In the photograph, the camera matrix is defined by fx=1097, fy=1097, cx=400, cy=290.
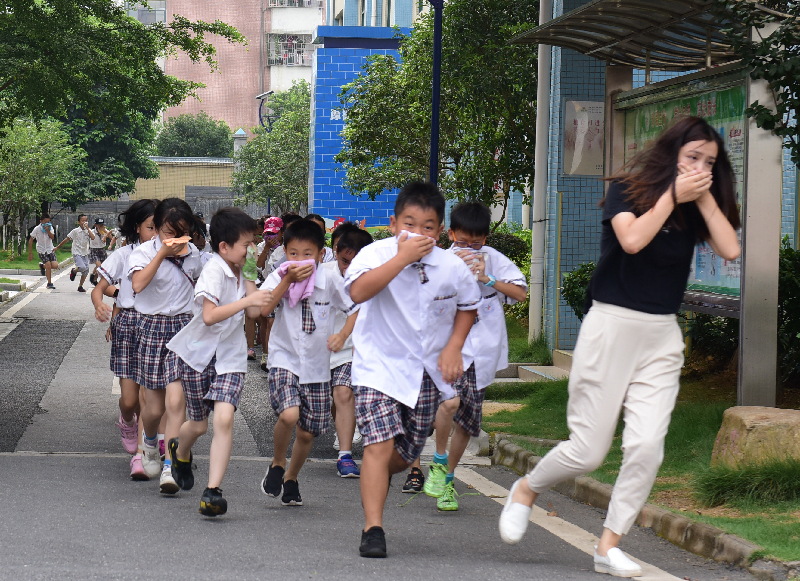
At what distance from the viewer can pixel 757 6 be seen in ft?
22.1

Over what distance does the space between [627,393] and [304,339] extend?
1961 millimetres

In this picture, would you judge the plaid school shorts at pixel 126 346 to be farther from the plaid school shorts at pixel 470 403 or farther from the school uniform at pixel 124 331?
the plaid school shorts at pixel 470 403

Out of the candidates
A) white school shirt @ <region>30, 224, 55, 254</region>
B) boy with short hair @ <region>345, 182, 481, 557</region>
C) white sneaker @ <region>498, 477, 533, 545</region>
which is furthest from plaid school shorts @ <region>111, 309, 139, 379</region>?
white school shirt @ <region>30, 224, 55, 254</region>

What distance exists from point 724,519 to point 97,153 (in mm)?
52855

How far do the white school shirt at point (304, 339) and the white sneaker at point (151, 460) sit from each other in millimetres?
1385

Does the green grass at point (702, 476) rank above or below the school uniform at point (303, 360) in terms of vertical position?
below

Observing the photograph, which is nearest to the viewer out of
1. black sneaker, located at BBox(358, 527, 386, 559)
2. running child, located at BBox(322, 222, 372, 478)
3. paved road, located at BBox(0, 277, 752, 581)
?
paved road, located at BBox(0, 277, 752, 581)

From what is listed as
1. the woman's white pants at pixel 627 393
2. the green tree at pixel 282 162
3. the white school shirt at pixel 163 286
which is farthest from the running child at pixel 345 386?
the green tree at pixel 282 162

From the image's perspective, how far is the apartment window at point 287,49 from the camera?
256 feet

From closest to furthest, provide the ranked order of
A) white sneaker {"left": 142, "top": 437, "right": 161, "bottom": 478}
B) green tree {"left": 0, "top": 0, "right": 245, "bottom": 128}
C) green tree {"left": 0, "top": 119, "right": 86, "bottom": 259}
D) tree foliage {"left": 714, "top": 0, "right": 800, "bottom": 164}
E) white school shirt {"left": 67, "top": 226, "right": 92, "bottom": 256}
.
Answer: tree foliage {"left": 714, "top": 0, "right": 800, "bottom": 164} → white sneaker {"left": 142, "top": 437, "right": 161, "bottom": 478} → green tree {"left": 0, "top": 0, "right": 245, "bottom": 128} → white school shirt {"left": 67, "top": 226, "right": 92, "bottom": 256} → green tree {"left": 0, "top": 119, "right": 86, "bottom": 259}

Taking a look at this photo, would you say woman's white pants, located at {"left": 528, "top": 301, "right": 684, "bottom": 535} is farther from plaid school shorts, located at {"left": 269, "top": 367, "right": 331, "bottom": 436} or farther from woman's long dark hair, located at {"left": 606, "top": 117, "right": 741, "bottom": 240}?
plaid school shorts, located at {"left": 269, "top": 367, "right": 331, "bottom": 436}

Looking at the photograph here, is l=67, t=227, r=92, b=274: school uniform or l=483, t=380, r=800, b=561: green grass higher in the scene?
l=67, t=227, r=92, b=274: school uniform

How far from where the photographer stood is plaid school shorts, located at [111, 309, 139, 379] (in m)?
6.85

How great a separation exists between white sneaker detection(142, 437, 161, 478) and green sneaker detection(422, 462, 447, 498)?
5.94ft
